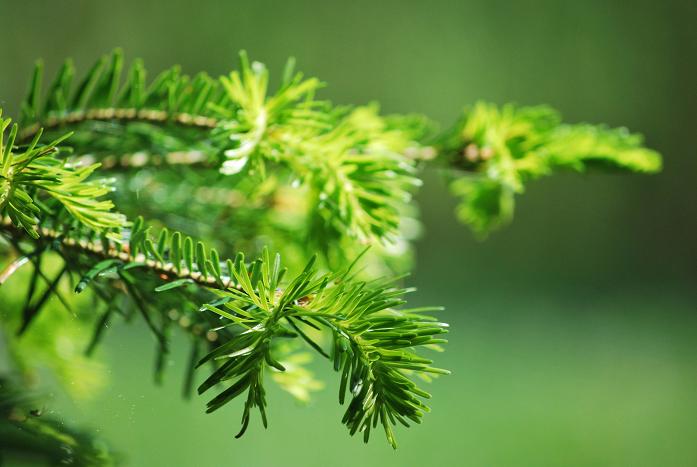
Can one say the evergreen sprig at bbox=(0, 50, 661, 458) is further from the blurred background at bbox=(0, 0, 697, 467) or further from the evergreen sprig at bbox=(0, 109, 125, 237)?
the blurred background at bbox=(0, 0, 697, 467)

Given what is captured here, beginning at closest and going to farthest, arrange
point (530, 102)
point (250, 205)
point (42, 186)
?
point (42, 186), point (250, 205), point (530, 102)

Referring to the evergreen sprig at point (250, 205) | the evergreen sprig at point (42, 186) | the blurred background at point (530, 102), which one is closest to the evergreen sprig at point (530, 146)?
the evergreen sprig at point (250, 205)

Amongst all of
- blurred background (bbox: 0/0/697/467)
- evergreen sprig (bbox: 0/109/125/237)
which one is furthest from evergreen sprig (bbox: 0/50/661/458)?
blurred background (bbox: 0/0/697/467)

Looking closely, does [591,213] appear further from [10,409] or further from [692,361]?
[10,409]

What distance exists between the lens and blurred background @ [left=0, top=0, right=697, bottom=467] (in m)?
0.88

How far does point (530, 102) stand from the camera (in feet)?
4.67

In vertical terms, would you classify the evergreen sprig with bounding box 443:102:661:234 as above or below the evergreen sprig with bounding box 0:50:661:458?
above

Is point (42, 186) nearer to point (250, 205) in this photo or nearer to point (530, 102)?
point (250, 205)

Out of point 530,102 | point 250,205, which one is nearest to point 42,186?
point 250,205

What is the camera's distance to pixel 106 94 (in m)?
0.16

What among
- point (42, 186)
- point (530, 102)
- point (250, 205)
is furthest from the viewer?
point (530, 102)

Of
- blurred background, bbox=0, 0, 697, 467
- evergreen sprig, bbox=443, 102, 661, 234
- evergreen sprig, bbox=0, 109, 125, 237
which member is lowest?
evergreen sprig, bbox=0, 109, 125, 237

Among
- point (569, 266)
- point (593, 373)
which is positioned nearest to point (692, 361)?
point (593, 373)

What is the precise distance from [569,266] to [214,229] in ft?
4.06
